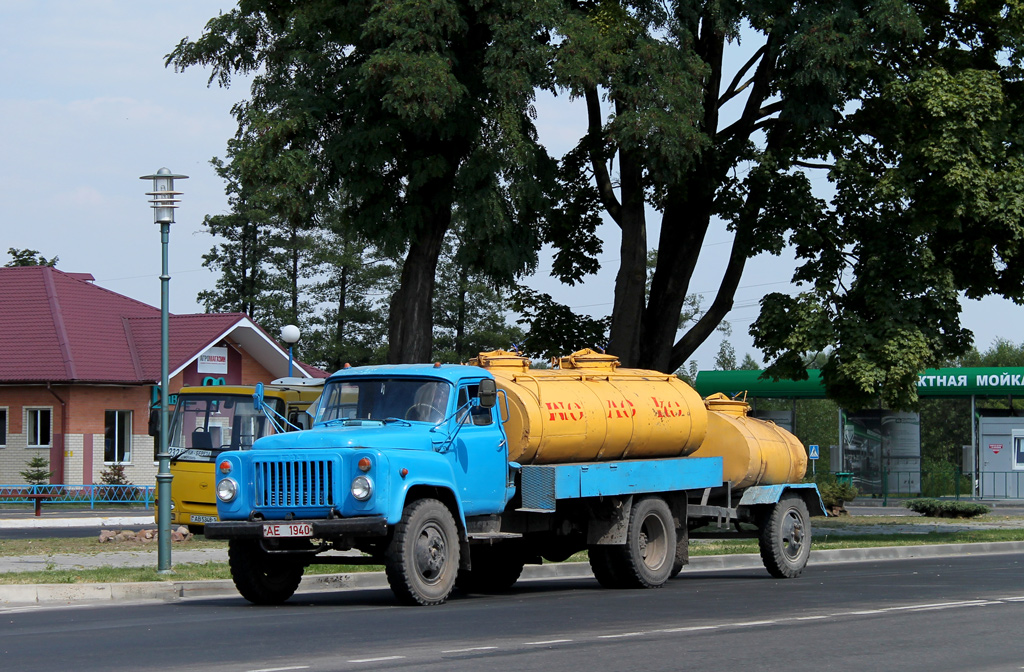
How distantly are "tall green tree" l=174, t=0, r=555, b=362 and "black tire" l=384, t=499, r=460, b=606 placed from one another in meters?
10.5

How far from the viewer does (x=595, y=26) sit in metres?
25.8

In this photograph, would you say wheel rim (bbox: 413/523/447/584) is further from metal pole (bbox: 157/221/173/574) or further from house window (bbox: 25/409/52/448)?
house window (bbox: 25/409/52/448)

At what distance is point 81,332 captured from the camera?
4359 cm

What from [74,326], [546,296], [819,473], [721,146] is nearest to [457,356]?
[819,473]

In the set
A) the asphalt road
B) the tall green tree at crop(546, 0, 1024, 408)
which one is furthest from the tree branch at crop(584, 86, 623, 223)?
the asphalt road

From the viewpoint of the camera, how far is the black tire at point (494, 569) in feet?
54.5

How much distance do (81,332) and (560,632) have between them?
35.3 metres

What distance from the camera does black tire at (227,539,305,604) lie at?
46.3 feet

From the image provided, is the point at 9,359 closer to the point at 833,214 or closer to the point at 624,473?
the point at 833,214

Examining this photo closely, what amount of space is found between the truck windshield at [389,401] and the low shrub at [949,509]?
79.4 ft

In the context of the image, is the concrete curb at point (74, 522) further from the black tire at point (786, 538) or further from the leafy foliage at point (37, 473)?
the black tire at point (786, 538)

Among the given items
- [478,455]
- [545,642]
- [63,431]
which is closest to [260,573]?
[478,455]

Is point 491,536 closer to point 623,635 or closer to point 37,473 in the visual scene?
point 623,635

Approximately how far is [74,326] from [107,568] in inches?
1075
